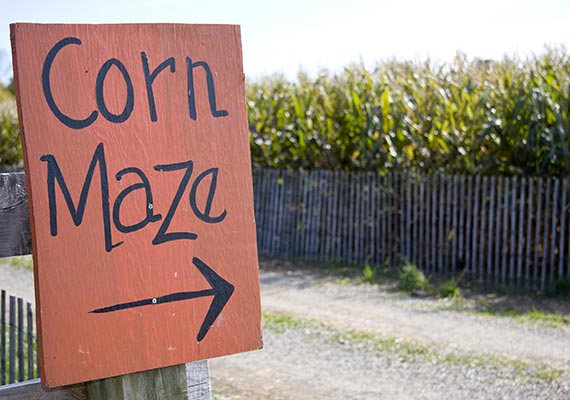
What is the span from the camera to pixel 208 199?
190 cm

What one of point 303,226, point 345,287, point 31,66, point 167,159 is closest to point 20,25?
point 31,66

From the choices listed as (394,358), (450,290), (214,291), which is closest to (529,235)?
(450,290)

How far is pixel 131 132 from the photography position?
1.83 m

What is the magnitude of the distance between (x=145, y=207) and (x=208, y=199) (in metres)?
0.17

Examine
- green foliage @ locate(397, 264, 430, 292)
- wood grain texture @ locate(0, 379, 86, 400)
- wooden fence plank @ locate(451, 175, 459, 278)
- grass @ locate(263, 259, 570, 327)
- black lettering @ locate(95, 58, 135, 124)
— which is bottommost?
grass @ locate(263, 259, 570, 327)

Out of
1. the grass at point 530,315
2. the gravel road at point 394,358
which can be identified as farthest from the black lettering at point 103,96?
the grass at point 530,315

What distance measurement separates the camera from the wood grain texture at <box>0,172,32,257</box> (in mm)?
1805

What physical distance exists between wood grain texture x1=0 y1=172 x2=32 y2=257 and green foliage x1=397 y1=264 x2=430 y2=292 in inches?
299

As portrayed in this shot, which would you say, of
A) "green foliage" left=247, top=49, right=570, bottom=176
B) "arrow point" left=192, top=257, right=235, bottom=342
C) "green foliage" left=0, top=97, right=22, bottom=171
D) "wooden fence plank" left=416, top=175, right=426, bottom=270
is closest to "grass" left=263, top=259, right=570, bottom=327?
"wooden fence plank" left=416, top=175, right=426, bottom=270

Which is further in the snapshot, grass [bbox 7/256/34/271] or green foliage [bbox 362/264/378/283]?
grass [bbox 7/256/34/271]

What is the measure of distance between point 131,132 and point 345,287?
7846 mm

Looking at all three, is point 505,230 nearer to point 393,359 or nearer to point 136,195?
point 393,359

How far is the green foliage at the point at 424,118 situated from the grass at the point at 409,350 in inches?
144

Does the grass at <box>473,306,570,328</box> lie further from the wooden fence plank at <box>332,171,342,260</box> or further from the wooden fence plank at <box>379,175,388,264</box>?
the wooden fence plank at <box>332,171,342,260</box>
